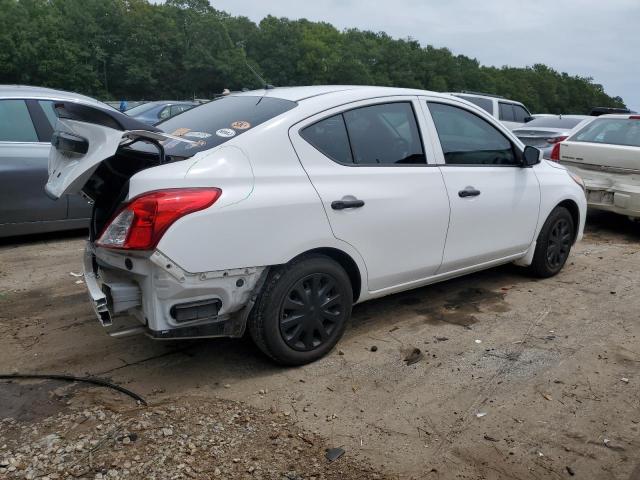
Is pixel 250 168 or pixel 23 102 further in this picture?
→ pixel 23 102

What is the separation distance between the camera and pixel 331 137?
376 cm

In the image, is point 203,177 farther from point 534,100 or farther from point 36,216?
point 534,100

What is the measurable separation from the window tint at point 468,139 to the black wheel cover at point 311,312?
1427 mm

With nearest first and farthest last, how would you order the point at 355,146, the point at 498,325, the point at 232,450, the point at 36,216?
1. the point at 232,450
2. the point at 355,146
3. the point at 498,325
4. the point at 36,216

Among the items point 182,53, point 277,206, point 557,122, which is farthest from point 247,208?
point 182,53

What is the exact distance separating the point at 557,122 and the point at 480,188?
997 cm

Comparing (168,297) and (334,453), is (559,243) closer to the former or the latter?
(334,453)

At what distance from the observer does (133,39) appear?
5931 cm

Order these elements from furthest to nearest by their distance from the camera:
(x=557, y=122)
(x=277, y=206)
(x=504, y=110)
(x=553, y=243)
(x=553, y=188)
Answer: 1. (x=504, y=110)
2. (x=557, y=122)
3. (x=553, y=243)
4. (x=553, y=188)
5. (x=277, y=206)

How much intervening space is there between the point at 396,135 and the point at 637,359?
7.18 feet

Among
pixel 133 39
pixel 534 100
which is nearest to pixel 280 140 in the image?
pixel 133 39

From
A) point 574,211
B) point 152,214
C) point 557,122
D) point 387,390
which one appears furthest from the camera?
point 557,122

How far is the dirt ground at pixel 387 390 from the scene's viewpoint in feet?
9.29

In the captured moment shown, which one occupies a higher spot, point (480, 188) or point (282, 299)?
point (480, 188)
